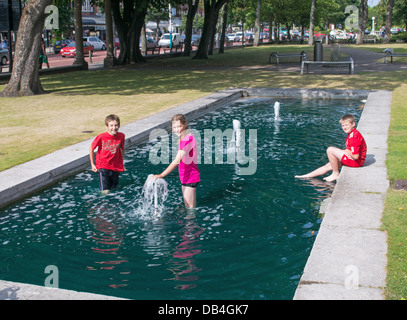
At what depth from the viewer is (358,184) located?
7551 mm

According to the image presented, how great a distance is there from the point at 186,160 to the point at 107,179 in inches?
65.0

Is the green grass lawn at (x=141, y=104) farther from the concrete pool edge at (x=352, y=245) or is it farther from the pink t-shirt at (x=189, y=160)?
the pink t-shirt at (x=189, y=160)

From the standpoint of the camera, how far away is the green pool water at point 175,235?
518cm

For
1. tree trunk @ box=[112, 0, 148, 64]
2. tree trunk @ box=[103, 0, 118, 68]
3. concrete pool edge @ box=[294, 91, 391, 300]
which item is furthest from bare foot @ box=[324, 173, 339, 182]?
tree trunk @ box=[112, 0, 148, 64]

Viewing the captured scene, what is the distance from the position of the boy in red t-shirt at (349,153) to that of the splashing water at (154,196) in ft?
8.51

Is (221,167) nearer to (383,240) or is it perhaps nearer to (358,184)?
(358,184)

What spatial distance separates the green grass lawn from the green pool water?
1.00m

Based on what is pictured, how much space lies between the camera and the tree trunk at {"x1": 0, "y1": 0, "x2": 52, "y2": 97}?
18.0 m

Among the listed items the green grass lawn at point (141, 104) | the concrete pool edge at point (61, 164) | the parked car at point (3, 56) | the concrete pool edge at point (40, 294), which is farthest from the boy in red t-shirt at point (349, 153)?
the parked car at point (3, 56)

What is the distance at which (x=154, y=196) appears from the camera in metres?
7.66

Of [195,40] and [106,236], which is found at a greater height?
[195,40]

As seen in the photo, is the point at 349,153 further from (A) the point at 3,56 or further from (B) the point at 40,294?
(A) the point at 3,56

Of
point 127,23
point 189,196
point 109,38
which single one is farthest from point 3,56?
point 189,196

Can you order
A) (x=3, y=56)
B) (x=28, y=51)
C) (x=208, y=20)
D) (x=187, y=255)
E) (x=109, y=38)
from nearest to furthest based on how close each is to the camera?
(x=187, y=255)
(x=28, y=51)
(x=109, y=38)
(x=3, y=56)
(x=208, y=20)
